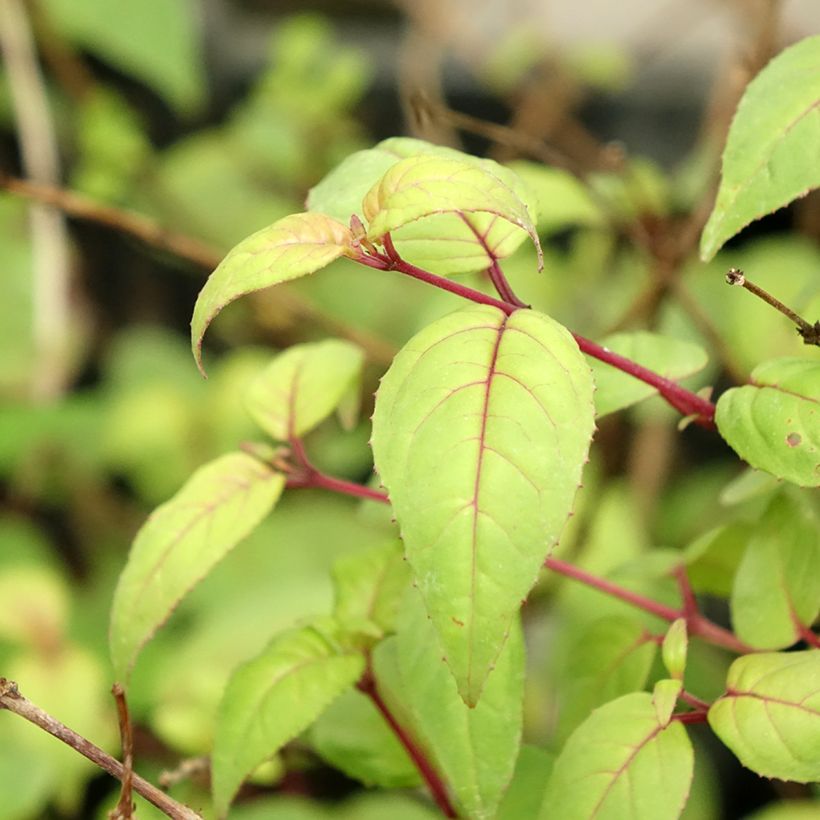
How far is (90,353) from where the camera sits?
5.73 ft

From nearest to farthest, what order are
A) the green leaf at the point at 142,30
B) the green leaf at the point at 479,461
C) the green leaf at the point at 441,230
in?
the green leaf at the point at 479,461
the green leaf at the point at 441,230
the green leaf at the point at 142,30

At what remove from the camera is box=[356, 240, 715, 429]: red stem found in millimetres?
428

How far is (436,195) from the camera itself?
39 centimetres

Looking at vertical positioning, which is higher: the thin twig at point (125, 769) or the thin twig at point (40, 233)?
the thin twig at point (40, 233)

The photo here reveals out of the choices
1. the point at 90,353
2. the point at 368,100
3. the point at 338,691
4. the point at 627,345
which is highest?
the point at 368,100

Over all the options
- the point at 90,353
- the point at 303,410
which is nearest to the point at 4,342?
the point at 90,353

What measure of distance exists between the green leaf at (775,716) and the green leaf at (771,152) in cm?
18

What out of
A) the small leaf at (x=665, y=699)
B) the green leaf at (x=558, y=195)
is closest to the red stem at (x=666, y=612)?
the small leaf at (x=665, y=699)

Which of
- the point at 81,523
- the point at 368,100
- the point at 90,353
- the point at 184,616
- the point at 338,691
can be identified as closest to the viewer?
the point at 338,691

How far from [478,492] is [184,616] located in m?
1.02

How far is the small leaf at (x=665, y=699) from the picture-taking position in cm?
44

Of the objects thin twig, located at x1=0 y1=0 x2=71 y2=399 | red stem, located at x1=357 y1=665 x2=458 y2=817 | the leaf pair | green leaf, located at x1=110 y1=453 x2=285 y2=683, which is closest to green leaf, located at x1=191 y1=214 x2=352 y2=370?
the leaf pair

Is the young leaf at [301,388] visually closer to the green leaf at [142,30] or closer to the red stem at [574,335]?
the red stem at [574,335]

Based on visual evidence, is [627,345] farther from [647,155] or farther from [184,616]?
[647,155]
